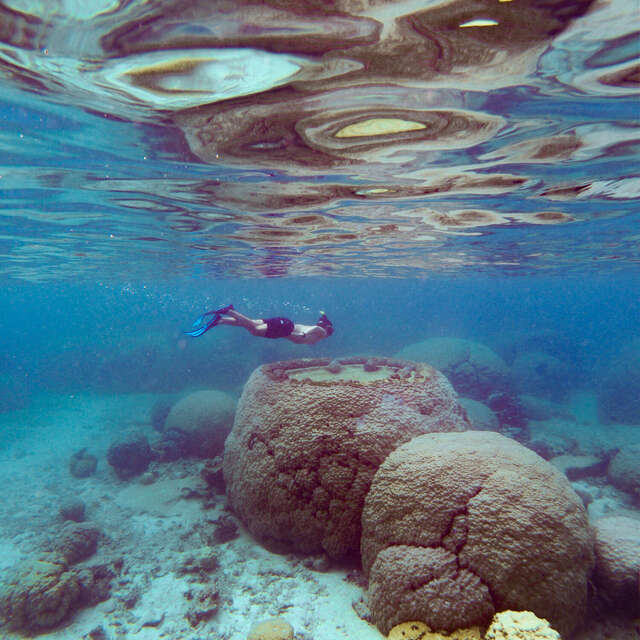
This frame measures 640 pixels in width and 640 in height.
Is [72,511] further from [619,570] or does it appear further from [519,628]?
[619,570]

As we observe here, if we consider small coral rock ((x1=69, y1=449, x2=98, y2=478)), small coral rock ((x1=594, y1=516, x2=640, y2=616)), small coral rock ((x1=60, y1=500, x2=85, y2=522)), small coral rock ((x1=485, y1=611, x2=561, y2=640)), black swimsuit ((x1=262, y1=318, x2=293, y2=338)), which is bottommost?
small coral rock ((x1=69, y1=449, x2=98, y2=478))

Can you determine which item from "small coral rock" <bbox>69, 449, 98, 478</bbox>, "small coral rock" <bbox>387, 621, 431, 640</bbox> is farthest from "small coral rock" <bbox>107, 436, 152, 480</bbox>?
"small coral rock" <bbox>387, 621, 431, 640</bbox>

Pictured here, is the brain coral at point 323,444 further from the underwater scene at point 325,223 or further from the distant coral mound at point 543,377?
the distant coral mound at point 543,377

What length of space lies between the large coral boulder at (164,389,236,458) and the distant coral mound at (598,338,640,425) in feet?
70.1

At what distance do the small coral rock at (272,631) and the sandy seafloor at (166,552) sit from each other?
0.59m

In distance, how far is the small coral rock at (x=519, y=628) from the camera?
3234 mm

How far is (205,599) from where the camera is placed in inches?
242

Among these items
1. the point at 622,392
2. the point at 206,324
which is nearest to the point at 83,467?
the point at 206,324

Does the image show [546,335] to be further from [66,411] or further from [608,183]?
[66,411]

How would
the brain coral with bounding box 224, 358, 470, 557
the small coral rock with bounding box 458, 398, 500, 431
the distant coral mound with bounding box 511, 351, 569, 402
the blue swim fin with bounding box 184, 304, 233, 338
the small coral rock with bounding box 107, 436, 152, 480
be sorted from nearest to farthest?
the brain coral with bounding box 224, 358, 470, 557, the blue swim fin with bounding box 184, 304, 233, 338, the small coral rock with bounding box 107, 436, 152, 480, the small coral rock with bounding box 458, 398, 500, 431, the distant coral mound with bounding box 511, 351, 569, 402

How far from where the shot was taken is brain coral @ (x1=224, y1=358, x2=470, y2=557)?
6008 mm

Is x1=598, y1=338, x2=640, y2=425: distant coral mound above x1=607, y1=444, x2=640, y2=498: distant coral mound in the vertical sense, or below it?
below

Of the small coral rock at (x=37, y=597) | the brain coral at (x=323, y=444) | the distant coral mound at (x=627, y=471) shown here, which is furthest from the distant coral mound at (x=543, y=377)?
the small coral rock at (x=37, y=597)

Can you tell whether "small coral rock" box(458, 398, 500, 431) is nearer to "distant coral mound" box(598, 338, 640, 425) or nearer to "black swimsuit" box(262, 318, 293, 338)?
"black swimsuit" box(262, 318, 293, 338)
